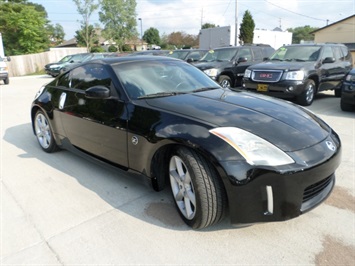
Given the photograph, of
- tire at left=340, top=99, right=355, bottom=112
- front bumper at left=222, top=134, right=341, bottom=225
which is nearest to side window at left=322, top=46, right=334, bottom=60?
tire at left=340, top=99, right=355, bottom=112

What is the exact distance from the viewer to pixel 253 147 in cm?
215

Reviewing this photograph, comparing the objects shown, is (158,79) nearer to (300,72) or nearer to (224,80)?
(300,72)

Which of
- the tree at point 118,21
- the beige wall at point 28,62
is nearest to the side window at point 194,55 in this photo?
the beige wall at point 28,62

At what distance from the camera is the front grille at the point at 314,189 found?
221cm

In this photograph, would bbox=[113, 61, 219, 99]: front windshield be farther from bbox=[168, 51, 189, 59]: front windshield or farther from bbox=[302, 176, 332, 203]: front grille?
bbox=[168, 51, 189, 59]: front windshield

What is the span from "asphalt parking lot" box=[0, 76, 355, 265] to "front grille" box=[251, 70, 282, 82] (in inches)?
156

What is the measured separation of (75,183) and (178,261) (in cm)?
177

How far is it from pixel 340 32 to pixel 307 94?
33022 millimetres

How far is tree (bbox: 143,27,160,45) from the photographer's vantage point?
81.7 m

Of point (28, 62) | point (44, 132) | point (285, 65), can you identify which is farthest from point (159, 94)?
point (28, 62)

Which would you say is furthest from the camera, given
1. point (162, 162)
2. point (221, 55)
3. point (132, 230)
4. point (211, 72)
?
point (221, 55)

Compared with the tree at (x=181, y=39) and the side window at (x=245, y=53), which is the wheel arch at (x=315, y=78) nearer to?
the side window at (x=245, y=53)

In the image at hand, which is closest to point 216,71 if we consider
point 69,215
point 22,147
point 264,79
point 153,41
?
point 264,79

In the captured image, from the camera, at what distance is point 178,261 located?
2.14m
